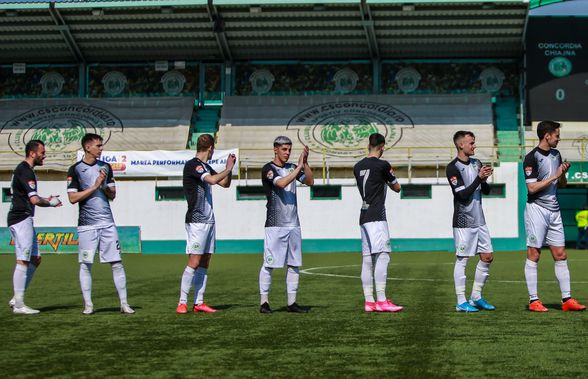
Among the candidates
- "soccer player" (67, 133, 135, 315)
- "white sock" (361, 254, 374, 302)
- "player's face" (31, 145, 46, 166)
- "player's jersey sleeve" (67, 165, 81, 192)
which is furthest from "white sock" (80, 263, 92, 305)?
"white sock" (361, 254, 374, 302)

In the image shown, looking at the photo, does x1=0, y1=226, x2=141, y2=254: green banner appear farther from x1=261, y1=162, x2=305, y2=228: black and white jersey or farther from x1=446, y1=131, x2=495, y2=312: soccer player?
x1=446, y1=131, x2=495, y2=312: soccer player

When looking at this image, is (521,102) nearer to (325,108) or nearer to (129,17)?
(325,108)

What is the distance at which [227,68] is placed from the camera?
131ft

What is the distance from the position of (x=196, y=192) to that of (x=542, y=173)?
13.9 ft

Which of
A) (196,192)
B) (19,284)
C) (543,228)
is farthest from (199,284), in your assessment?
(543,228)

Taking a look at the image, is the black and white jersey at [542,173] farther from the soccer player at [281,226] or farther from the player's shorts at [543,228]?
the soccer player at [281,226]

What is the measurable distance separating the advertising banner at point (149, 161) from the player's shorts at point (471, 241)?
71.3 feet

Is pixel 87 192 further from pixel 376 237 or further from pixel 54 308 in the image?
pixel 376 237

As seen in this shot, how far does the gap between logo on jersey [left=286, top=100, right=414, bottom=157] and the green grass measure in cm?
2129

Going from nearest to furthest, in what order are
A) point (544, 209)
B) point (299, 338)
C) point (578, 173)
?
point (299, 338) < point (544, 209) < point (578, 173)

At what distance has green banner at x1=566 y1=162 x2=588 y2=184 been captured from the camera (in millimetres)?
31209

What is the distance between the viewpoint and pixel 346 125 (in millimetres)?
35969

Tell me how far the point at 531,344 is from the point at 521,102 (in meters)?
31.5

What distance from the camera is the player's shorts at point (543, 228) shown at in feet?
34.4
